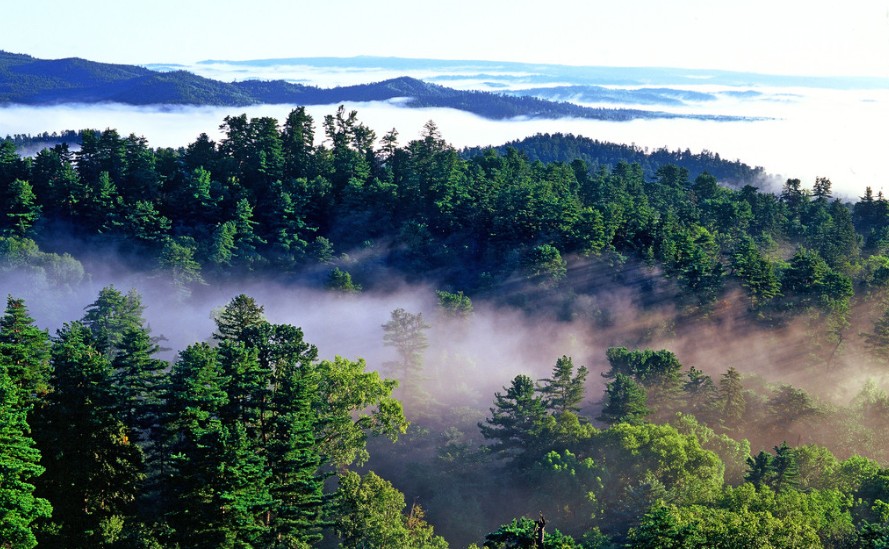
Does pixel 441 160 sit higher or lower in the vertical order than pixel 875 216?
higher

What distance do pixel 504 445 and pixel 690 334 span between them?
138 ft

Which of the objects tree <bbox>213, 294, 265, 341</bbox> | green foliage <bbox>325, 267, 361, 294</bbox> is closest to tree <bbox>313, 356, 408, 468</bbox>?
tree <bbox>213, 294, 265, 341</bbox>

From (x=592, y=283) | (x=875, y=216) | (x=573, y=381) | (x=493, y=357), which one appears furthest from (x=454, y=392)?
(x=875, y=216)

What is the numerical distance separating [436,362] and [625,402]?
28.6m

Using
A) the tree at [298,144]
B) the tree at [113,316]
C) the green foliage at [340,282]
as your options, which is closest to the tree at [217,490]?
the tree at [113,316]

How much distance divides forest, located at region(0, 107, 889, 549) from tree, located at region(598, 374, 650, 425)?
0.32 meters

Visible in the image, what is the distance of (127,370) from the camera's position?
182 ft

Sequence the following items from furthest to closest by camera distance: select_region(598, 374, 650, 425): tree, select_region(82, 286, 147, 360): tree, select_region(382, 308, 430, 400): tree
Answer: select_region(382, 308, 430, 400): tree, select_region(82, 286, 147, 360): tree, select_region(598, 374, 650, 425): tree

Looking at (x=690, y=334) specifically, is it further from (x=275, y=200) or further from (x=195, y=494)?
(x=195, y=494)

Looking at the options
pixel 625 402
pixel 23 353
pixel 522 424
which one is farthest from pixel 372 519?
pixel 625 402

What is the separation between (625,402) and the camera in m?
71.9

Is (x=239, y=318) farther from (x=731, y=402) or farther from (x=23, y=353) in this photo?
(x=731, y=402)

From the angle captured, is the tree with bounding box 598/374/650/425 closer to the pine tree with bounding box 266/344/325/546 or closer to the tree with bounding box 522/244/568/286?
the pine tree with bounding box 266/344/325/546

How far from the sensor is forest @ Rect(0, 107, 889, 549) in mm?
47781
